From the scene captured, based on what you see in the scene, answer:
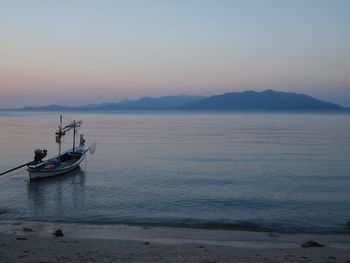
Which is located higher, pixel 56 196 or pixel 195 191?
pixel 195 191

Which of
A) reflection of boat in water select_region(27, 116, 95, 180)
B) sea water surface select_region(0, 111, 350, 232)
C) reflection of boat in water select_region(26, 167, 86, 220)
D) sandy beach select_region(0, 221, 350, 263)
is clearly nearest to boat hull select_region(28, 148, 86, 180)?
reflection of boat in water select_region(27, 116, 95, 180)

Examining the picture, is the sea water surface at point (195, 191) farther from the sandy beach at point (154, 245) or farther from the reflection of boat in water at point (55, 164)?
the sandy beach at point (154, 245)

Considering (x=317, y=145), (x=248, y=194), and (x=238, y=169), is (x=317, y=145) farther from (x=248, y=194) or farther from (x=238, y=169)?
(x=248, y=194)

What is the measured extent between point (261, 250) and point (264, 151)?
108ft

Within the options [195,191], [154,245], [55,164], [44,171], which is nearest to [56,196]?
[44,171]

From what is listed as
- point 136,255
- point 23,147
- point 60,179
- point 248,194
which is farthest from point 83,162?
point 136,255

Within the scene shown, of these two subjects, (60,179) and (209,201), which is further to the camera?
(60,179)

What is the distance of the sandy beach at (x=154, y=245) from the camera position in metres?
12.4

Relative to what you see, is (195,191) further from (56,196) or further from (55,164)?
(55,164)

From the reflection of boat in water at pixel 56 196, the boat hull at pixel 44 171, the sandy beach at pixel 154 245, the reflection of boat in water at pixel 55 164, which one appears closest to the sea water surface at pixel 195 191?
the reflection of boat in water at pixel 56 196

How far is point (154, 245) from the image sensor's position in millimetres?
14617

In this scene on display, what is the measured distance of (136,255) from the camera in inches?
507

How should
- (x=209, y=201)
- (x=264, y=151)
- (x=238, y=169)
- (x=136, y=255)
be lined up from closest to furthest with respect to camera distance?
(x=136, y=255) → (x=209, y=201) → (x=238, y=169) → (x=264, y=151)

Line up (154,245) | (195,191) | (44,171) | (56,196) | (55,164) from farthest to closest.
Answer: (55,164) → (44,171) → (195,191) → (56,196) → (154,245)
